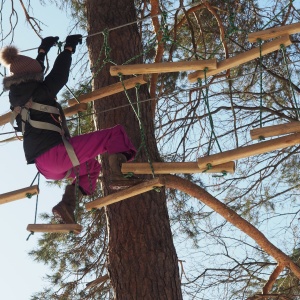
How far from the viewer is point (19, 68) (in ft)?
17.2

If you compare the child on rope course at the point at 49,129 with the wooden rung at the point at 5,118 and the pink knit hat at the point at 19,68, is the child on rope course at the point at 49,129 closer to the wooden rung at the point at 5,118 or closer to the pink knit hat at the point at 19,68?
the pink knit hat at the point at 19,68

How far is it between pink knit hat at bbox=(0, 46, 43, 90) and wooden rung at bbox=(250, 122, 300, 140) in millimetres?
1420

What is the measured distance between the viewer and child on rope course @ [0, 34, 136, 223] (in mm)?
5117

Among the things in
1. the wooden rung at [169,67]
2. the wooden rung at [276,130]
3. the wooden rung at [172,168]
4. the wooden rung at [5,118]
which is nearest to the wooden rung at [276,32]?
the wooden rung at [169,67]

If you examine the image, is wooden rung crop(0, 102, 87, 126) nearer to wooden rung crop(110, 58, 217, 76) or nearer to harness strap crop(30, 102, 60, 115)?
harness strap crop(30, 102, 60, 115)

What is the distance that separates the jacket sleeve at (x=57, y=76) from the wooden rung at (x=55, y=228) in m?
0.74


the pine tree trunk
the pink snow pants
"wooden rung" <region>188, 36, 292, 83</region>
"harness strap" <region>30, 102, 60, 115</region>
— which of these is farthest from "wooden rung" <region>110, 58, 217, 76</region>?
the pine tree trunk

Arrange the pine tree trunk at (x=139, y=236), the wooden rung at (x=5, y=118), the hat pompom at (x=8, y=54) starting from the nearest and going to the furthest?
1. the hat pompom at (x=8, y=54)
2. the pine tree trunk at (x=139, y=236)
3. the wooden rung at (x=5, y=118)

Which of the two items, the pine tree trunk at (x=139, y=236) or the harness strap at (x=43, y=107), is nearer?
the harness strap at (x=43, y=107)

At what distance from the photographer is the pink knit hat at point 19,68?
17.1ft

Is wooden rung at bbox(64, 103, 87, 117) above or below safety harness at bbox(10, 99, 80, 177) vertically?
above

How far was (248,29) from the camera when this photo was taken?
26.2 ft

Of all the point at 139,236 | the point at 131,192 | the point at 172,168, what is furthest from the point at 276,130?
A: the point at 139,236

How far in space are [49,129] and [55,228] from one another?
1.82ft
